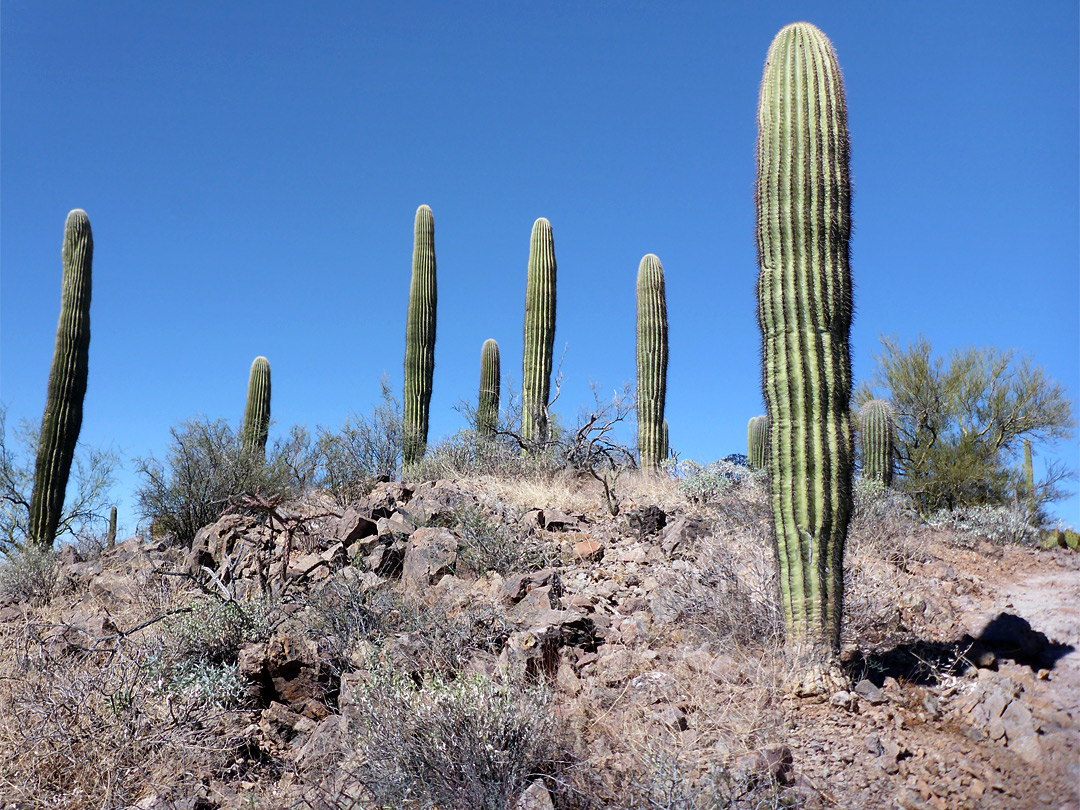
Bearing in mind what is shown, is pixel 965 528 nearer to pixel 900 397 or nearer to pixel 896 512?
pixel 896 512

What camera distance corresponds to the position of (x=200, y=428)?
46.1ft

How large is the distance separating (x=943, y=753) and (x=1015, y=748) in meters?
0.39

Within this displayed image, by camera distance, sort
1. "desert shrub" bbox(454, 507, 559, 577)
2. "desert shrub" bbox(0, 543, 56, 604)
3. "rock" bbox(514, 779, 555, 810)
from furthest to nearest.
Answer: "desert shrub" bbox(0, 543, 56, 604) < "desert shrub" bbox(454, 507, 559, 577) < "rock" bbox(514, 779, 555, 810)

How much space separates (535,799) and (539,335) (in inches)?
404

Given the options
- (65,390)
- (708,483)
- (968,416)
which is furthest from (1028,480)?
(65,390)

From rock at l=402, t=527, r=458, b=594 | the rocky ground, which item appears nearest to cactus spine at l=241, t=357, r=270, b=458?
the rocky ground

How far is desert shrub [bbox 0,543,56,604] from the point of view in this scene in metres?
9.14

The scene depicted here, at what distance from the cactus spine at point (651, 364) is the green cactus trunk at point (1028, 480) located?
9.10 meters

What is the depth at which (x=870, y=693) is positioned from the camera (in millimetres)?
4609

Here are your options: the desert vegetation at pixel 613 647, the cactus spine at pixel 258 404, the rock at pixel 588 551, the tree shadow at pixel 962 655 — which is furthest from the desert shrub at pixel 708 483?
the cactus spine at pixel 258 404

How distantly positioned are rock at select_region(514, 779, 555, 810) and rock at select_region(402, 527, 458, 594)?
317 centimetres

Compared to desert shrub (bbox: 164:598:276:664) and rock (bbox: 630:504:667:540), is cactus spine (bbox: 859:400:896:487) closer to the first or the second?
rock (bbox: 630:504:667:540)

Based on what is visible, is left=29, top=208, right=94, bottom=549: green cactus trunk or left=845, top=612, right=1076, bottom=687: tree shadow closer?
left=845, top=612, right=1076, bottom=687: tree shadow

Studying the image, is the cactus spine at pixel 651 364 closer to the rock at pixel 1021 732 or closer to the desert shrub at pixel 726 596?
the desert shrub at pixel 726 596
